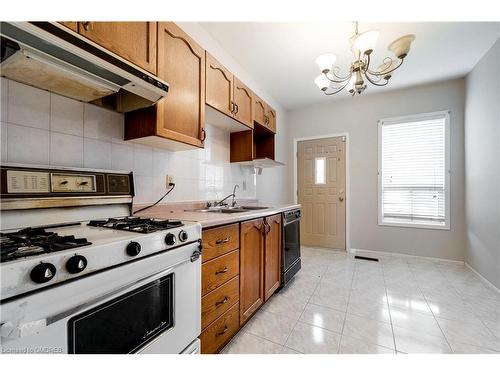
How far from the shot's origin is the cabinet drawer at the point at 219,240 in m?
1.20

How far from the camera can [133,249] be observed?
0.76 meters

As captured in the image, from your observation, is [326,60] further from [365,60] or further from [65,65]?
[65,65]

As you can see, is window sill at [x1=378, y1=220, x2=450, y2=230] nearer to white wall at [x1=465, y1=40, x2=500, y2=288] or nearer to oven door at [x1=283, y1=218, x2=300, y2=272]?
white wall at [x1=465, y1=40, x2=500, y2=288]

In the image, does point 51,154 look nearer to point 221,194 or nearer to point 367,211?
point 221,194

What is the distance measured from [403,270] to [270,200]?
2.01m

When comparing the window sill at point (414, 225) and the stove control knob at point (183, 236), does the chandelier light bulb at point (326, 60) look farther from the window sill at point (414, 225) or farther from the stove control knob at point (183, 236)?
the window sill at point (414, 225)

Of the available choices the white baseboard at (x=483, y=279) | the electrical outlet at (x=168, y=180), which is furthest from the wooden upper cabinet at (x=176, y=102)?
the white baseboard at (x=483, y=279)

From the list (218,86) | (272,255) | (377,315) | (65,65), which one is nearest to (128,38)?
(65,65)

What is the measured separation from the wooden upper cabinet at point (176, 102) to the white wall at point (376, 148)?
282cm

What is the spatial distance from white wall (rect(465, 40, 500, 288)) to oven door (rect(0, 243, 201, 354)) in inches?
119

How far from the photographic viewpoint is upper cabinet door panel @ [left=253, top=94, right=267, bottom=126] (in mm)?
2408

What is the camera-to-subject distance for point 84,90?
111cm
